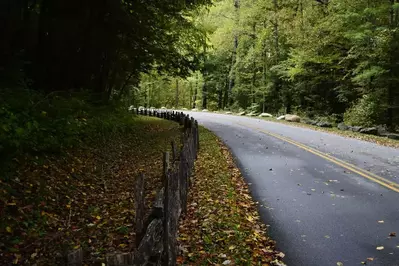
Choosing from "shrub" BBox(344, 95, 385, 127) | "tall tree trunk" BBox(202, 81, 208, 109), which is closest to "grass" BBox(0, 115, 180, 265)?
"shrub" BBox(344, 95, 385, 127)

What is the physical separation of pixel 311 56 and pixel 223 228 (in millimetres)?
24208

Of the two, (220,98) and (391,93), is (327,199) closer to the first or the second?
(391,93)

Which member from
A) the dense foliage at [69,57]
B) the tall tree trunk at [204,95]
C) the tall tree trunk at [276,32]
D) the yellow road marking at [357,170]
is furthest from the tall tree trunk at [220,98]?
the yellow road marking at [357,170]

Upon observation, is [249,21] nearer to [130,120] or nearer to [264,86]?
[264,86]

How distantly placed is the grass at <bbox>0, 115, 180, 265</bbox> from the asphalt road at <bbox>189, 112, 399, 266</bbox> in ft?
8.77

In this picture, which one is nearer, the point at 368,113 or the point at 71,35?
the point at 71,35

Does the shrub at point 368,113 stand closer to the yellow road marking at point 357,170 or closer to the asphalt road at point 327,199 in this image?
the asphalt road at point 327,199

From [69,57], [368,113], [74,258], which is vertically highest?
[69,57]

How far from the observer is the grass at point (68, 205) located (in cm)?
534

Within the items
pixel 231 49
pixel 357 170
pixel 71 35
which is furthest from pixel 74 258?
pixel 231 49

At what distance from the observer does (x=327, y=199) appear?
7633 mm

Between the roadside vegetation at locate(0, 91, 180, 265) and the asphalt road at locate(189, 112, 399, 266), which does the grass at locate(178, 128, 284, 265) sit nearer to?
the asphalt road at locate(189, 112, 399, 266)

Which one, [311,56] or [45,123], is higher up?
[311,56]

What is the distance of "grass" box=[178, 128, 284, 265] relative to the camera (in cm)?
508
